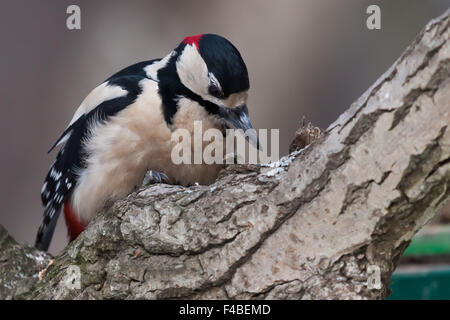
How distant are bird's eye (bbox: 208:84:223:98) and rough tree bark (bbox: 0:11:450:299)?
0.56 metres

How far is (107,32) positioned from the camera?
18.7 ft

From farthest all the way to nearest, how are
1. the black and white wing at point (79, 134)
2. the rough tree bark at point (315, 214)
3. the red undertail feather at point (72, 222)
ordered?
1. the red undertail feather at point (72, 222)
2. the black and white wing at point (79, 134)
3. the rough tree bark at point (315, 214)

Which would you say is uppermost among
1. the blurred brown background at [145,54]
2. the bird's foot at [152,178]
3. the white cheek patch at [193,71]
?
the blurred brown background at [145,54]

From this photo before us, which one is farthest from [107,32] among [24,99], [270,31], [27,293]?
[27,293]

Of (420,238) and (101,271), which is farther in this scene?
(420,238)

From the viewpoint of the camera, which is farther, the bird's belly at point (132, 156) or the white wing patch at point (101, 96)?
the white wing patch at point (101, 96)

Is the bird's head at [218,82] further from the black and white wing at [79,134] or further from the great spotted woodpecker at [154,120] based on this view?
the black and white wing at [79,134]

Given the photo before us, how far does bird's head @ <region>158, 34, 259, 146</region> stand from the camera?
2670mm

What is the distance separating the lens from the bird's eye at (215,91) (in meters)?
2.70

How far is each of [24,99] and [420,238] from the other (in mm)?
3753

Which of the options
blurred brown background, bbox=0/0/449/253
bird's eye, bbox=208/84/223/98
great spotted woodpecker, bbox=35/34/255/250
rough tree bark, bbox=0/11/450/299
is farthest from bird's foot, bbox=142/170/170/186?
blurred brown background, bbox=0/0/449/253

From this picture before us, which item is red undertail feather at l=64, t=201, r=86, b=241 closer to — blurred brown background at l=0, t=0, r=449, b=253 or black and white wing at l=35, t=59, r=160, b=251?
black and white wing at l=35, t=59, r=160, b=251

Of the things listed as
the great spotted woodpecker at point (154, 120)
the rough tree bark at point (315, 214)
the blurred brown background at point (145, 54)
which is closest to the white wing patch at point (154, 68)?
the great spotted woodpecker at point (154, 120)
